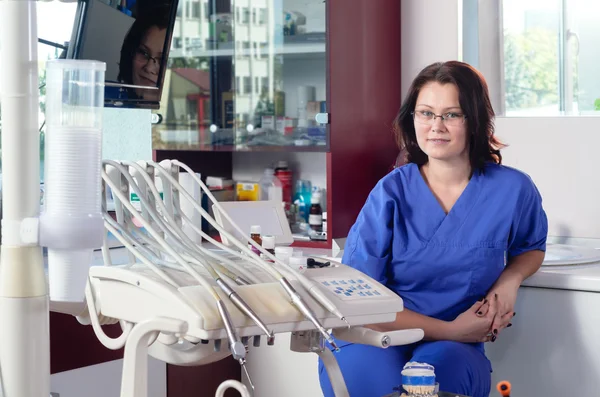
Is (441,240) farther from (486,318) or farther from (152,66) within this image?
(152,66)

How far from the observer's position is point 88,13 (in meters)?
2.04

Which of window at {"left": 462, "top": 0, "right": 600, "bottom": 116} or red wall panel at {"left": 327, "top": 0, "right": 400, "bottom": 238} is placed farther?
red wall panel at {"left": 327, "top": 0, "right": 400, "bottom": 238}

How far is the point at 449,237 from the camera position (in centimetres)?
199

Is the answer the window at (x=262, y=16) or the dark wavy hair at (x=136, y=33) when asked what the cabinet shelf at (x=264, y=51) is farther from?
the dark wavy hair at (x=136, y=33)

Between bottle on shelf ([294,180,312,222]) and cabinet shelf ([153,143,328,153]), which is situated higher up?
cabinet shelf ([153,143,328,153])

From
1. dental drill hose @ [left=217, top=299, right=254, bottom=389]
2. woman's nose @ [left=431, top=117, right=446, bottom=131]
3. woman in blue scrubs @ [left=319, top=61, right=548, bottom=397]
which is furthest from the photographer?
woman's nose @ [left=431, top=117, right=446, bottom=131]

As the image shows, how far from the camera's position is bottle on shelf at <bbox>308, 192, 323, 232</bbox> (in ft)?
9.51

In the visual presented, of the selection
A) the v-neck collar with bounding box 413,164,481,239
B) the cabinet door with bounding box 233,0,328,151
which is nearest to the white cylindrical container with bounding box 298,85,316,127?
the cabinet door with bounding box 233,0,328,151

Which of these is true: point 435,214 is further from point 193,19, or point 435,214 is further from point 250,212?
point 193,19

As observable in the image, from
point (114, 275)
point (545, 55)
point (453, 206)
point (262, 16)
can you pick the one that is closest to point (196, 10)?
point (262, 16)

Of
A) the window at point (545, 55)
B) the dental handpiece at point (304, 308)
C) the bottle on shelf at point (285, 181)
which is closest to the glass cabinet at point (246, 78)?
the bottle on shelf at point (285, 181)

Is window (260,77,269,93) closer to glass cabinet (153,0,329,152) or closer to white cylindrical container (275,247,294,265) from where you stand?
glass cabinet (153,0,329,152)

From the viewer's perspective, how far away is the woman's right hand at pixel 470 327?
1.92 meters

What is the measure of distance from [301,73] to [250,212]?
59cm
